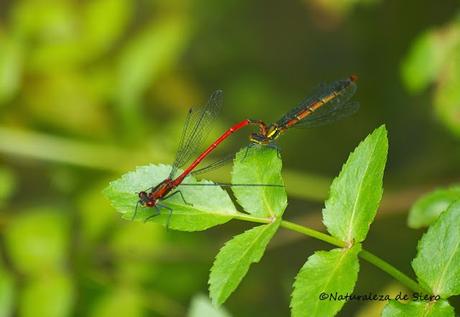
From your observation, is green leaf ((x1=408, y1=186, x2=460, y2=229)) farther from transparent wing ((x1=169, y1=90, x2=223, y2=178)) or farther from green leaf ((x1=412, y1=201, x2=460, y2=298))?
transparent wing ((x1=169, y1=90, x2=223, y2=178))

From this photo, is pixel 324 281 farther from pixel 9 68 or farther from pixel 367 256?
pixel 9 68

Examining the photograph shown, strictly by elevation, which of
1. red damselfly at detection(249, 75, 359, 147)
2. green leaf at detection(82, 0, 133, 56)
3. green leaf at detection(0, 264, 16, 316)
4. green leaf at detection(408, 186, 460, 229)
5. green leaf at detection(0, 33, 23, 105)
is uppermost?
green leaf at detection(82, 0, 133, 56)

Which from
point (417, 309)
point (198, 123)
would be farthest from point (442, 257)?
point (198, 123)

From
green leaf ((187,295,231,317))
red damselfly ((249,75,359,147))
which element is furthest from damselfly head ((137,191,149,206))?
red damselfly ((249,75,359,147))

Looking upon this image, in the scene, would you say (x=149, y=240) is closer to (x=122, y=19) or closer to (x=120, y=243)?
(x=120, y=243)

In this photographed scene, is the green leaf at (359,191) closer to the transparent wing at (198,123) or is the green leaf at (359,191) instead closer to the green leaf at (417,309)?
the green leaf at (417,309)

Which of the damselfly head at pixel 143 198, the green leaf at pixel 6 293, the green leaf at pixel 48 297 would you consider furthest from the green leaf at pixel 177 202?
the green leaf at pixel 48 297

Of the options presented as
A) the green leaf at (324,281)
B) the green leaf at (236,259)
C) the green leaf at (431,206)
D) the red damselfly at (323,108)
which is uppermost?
the red damselfly at (323,108)
